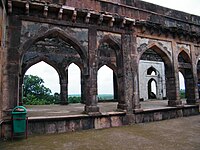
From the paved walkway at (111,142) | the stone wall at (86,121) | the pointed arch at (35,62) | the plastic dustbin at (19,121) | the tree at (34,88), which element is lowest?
the paved walkway at (111,142)

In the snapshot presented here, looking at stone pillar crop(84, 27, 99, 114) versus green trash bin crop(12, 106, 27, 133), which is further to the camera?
stone pillar crop(84, 27, 99, 114)

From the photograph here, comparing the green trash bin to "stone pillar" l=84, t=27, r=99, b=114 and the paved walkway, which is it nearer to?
the paved walkway

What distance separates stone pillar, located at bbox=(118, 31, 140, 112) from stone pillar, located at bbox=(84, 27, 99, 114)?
52.3 inches

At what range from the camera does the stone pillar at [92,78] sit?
20.5 ft

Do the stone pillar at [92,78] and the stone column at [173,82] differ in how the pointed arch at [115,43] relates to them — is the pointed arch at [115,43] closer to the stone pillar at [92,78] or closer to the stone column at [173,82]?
the stone pillar at [92,78]

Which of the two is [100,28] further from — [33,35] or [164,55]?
[164,55]

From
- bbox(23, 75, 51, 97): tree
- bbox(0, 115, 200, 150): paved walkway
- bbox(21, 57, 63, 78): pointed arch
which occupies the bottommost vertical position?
bbox(0, 115, 200, 150): paved walkway

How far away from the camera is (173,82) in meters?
8.70

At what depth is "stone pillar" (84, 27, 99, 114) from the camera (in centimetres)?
623

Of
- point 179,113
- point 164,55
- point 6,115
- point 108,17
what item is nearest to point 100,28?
point 108,17

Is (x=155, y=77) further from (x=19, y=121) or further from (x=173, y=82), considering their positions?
(x=19, y=121)

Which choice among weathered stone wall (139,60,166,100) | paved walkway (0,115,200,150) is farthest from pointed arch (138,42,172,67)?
weathered stone wall (139,60,166,100)

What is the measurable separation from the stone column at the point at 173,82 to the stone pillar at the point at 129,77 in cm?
261

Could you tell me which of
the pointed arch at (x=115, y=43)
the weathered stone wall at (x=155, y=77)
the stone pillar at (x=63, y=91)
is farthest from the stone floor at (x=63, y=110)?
the weathered stone wall at (x=155, y=77)
